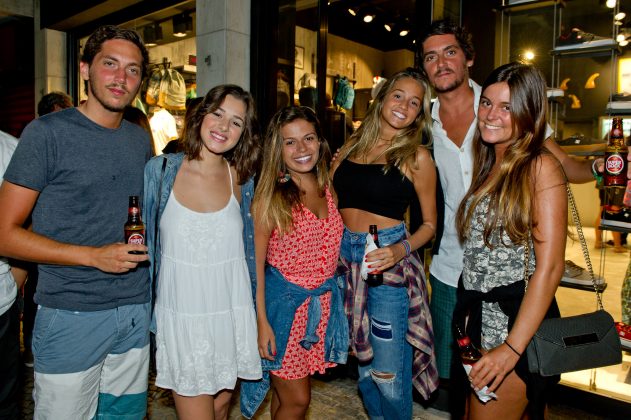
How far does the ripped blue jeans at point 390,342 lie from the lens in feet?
8.46

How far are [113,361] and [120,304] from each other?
0.29 meters

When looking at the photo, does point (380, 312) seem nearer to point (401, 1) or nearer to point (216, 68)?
point (216, 68)

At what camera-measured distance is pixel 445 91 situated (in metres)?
2.97

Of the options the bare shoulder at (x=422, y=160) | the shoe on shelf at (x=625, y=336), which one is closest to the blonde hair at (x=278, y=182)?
the bare shoulder at (x=422, y=160)

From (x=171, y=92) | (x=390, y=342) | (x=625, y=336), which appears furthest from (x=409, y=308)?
(x=171, y=92)

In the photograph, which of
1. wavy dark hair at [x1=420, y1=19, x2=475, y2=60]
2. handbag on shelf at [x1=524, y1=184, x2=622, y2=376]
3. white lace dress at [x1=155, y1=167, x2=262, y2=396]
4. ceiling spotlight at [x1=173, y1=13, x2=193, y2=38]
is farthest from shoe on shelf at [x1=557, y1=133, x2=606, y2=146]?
ceiling spotlight at [x1=173, y1=13, x2=193, y2=38]

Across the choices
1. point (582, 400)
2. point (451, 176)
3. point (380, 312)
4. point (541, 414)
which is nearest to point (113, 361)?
point (380, 312)

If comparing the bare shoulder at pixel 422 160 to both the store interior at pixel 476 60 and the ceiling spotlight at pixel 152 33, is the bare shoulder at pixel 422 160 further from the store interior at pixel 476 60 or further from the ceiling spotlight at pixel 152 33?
the ceiling spotlight at pixel 152 33

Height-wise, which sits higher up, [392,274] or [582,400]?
[392,274]

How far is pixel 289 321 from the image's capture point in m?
2.48

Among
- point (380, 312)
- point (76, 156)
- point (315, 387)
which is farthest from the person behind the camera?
point (315, 387)

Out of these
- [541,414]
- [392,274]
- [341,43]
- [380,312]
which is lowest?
[541,414]

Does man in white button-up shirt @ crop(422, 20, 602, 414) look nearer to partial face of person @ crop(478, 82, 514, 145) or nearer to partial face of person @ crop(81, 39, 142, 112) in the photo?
partial face of person @ crop(478, 82, 514, 145)

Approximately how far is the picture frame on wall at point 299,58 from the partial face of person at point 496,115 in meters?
3.69
